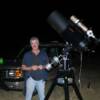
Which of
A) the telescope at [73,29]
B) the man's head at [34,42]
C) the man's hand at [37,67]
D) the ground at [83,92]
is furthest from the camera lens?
the ground at [83,92]

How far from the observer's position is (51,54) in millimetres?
10508

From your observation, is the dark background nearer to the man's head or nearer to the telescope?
the man's head

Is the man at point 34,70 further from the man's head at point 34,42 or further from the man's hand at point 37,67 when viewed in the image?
the man's hand at point 37,67

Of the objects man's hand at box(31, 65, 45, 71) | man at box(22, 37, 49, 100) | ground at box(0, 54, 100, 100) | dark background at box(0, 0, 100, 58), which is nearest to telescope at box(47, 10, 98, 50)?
man's hand at box(31, 65, 45, 71)

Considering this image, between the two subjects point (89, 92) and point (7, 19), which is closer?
point (89, 92)

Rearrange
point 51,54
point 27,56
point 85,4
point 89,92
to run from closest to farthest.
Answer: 1. point 27,56
2. point 51,54
3. point 89,92
4. point 85,4

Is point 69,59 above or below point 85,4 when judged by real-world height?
below

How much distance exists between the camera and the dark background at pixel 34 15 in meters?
36.3

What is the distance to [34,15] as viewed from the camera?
43906mm

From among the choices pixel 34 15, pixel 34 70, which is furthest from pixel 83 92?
pixel 34 15

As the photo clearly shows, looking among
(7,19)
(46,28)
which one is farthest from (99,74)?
(7,19)

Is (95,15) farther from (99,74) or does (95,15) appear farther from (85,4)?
(99,74)

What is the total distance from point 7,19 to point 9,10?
2757 mm

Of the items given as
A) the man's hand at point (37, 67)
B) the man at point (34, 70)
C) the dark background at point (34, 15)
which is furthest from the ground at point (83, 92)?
the dark background at point (34, 15)
